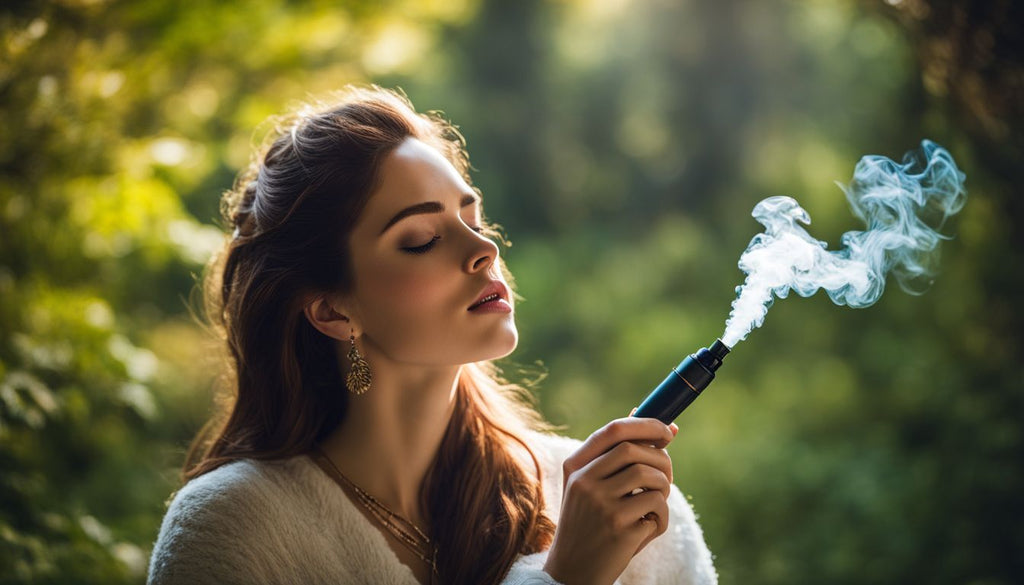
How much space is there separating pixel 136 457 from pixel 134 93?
60.1 inches

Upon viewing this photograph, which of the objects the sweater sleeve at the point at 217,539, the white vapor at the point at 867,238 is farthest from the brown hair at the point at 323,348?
the white vapor at the point at 867,238

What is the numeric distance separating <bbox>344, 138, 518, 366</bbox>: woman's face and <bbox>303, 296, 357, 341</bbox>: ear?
0.03 m

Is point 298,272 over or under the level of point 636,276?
under

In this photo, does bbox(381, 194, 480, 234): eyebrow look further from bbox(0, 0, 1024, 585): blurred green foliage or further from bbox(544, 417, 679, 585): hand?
bbox(0, 0, 1024, 585): blurred green foliage

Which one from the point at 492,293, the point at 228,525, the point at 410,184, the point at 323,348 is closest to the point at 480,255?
the point at 492,293

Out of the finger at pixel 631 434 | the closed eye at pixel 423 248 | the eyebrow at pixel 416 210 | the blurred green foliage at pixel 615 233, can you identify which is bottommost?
the finger at pixel 631 434

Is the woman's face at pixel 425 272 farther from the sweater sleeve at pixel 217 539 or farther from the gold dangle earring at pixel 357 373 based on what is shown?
the sweater sleeve at pixel 217 539

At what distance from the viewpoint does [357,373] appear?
177 cm

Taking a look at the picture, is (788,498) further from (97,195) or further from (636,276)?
(97,195)

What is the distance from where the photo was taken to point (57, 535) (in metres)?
2.52

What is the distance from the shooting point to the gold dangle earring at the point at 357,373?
1.76 metres

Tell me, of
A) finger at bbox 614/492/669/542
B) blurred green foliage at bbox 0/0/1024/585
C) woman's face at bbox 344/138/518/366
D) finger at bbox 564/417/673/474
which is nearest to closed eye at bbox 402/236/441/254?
woman's face at bbox 344/138/518/366

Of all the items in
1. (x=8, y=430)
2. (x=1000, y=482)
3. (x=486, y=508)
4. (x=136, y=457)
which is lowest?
(x=486, y=508)

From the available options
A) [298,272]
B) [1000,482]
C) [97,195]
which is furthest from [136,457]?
[1000,482]
